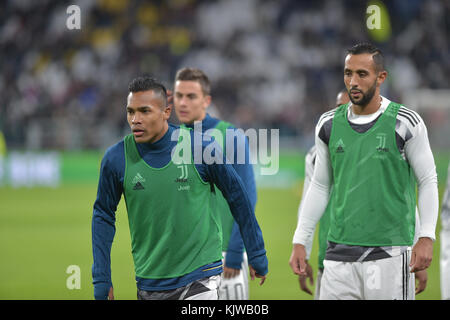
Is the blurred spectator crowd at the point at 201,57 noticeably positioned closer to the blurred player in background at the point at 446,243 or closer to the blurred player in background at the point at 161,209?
the blurred player in background at the point at 446,243

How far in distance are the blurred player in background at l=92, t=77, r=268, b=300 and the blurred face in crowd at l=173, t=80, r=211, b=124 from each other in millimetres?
1445

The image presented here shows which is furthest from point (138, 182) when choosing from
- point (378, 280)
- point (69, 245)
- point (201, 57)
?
point (201, 57)

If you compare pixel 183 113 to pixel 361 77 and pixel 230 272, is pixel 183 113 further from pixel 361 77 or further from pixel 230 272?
pixel 361 77

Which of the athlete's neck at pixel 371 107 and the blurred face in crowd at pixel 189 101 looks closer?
the athlete's neck at pixel 371 107

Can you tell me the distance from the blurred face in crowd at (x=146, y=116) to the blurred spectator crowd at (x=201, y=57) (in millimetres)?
14884

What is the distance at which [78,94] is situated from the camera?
22.1 metres

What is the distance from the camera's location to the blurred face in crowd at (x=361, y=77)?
4109 mm

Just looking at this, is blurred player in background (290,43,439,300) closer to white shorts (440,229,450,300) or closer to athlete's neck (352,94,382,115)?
athlete's neck (352,94,382,115)

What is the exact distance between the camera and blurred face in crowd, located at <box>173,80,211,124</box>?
558 centimetres

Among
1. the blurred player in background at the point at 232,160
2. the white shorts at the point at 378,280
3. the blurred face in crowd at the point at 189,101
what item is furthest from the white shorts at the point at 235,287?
the white shorts at the point at 378,280

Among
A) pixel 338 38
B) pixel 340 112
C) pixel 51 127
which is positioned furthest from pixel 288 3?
pixel 340 112

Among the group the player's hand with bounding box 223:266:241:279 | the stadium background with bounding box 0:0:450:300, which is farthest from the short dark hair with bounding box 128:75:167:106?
the stadium background with bounding box 0:0:450:300

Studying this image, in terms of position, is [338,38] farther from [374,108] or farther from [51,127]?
[374,108]

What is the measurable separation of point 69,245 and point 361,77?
29.4 feet
